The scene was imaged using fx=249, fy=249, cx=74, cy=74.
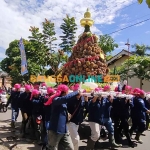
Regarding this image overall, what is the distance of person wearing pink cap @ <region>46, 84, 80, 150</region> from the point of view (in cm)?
516

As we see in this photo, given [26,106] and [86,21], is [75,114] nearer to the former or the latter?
[26,106]

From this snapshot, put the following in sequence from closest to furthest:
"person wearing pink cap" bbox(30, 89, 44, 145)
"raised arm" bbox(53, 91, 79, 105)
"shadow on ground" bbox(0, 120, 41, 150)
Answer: "raised arm" bbox(53, 91, 79, 105) < "shadow on ground" bbox(0, 120, 41, 150) < "person wearing pink cap" bbox(30, 89, 44, 145)

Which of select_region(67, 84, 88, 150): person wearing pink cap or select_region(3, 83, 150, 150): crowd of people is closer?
select_region(3, 83, 150, 150): crowd of people

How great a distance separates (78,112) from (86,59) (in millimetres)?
4847

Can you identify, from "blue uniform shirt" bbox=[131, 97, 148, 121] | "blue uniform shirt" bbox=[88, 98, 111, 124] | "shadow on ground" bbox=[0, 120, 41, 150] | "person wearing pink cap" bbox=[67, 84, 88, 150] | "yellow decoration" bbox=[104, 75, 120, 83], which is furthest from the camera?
"yellow decoration" bbox=[104, 75, 120, 83]

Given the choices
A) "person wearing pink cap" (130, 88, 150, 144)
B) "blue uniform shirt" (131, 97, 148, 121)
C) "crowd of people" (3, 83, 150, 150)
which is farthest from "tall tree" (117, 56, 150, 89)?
"blue uniform shirt" (131, 97, 148, 121)

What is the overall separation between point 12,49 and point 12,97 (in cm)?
3124

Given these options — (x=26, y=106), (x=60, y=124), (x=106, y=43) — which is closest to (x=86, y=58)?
(x=26, y=106)

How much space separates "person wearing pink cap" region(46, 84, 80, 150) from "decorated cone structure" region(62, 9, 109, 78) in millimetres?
5577

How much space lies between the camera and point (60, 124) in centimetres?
520

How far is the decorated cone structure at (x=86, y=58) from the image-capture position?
1092 centimetres

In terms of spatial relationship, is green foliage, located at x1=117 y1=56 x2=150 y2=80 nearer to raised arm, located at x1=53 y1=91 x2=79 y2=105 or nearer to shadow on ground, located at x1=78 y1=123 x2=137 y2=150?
shadow on ground, located at x1=78 y1=123 x2=137 y2=150

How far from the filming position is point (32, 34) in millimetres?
24359

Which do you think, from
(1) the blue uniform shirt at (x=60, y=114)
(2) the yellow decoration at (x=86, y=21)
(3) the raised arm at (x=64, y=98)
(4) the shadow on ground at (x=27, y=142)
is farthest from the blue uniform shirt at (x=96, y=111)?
(2) the yellow decoration at (x=86, y=21)
